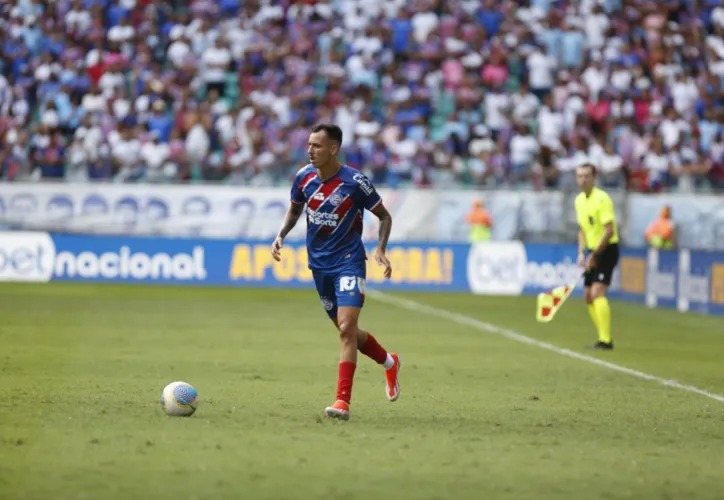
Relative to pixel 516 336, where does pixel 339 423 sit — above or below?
above

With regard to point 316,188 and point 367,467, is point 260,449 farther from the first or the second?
point 316,188

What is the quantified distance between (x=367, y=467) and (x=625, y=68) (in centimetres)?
2533

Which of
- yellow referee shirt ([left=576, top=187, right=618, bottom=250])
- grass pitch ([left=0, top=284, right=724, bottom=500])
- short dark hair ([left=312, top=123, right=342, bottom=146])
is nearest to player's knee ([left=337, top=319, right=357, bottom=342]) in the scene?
grass pitch ([left=0, top=284, right=724, bottom=500])

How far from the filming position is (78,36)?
3195 cm

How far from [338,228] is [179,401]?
1.71m

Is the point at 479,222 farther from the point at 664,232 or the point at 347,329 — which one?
the point at 347,329

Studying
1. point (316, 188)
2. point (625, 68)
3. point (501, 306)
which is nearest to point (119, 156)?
point (501, 306)

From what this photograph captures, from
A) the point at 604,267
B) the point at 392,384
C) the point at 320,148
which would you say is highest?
the point at 320,148

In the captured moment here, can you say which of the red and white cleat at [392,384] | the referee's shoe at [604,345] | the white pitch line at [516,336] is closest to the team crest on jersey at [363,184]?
the red and white cleat at [392,384]

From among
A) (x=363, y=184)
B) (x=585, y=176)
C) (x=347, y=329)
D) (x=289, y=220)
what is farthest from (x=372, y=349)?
(x=585, y=176)

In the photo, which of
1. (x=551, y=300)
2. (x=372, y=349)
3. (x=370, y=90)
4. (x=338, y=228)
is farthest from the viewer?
(x=370, y=90)

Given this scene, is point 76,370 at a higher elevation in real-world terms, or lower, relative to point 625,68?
lower

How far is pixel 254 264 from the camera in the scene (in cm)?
3005

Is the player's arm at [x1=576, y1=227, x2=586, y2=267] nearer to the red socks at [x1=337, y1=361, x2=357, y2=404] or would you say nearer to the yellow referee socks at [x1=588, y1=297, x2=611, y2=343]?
the yellow referee socks at [x1=588, y1=297, x2=611, y2=343]
